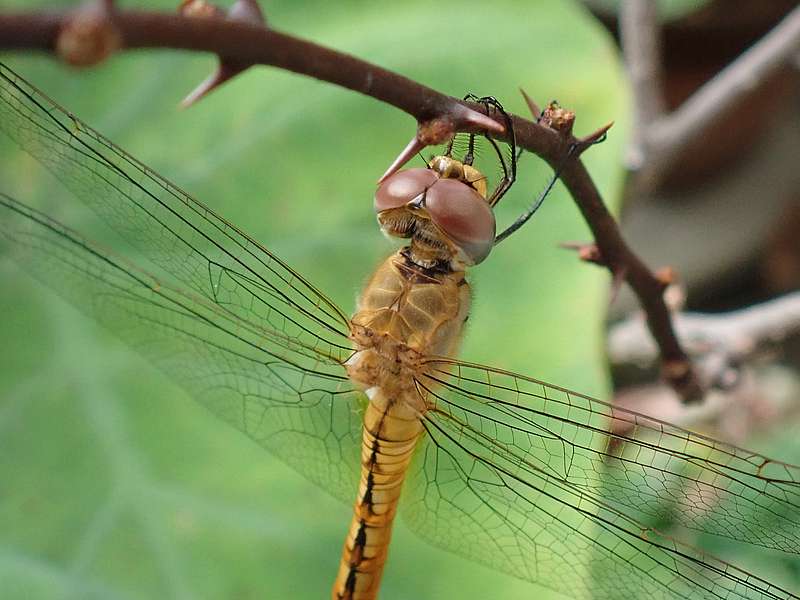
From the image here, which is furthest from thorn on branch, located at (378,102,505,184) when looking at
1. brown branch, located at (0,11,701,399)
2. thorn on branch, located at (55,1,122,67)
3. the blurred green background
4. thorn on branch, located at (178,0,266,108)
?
the blurred green background

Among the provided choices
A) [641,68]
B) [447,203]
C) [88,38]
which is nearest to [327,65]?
[88,38]

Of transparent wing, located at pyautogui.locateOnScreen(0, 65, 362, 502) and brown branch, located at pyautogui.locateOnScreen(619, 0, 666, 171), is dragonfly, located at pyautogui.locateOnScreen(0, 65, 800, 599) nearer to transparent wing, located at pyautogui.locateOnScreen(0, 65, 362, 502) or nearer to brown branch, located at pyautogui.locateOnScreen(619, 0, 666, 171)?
transparent wing, located at pyautogui.locateOnScreen(0, 65, 362, 502)

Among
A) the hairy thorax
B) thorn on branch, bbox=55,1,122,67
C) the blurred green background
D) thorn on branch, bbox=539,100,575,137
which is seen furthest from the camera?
the blurred green background

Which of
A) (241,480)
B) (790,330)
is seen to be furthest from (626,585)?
(790,330)

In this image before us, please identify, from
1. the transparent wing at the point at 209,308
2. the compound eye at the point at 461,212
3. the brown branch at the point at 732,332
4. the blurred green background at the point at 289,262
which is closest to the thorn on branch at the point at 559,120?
the compound eye at the point at 461,212

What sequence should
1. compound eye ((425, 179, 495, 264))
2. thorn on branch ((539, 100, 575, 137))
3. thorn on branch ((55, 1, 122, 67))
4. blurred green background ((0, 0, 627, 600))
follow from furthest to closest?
blurred green background ((0, 0, 627, 600)), compound eye ((425, 179, 495, 264)), thorn on branch ((539, 100, 575, 137)), thorn on branch ((55, 1, 122, 67))

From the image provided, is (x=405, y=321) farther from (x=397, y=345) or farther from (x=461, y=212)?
(x=461, y=212)

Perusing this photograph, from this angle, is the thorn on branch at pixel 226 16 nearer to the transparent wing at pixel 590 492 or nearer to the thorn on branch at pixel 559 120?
the thorn on branch at pixel 559 120
